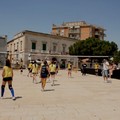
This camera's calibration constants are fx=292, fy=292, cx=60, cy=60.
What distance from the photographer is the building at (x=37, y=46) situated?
59312mm

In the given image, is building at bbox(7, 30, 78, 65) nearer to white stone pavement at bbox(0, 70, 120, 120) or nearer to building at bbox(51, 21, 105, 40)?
building at bbox(51, 21, 105, 40)

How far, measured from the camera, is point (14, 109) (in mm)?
9352

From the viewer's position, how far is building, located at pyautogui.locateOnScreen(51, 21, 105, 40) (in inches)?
3260

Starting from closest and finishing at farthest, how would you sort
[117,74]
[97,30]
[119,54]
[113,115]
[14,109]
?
[113,115] < [14,109] < [117,74] < [119,54] < [97,30]

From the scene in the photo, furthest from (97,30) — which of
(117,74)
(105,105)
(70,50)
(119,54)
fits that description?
(105,105)

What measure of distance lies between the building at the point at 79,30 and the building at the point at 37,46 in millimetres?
14598

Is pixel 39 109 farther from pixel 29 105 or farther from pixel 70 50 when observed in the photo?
pixel 70 50

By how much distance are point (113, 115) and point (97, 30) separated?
79198mm

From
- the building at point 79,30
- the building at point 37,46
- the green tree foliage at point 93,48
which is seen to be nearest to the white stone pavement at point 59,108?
the building at point 37,46

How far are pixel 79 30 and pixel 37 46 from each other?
24.2m

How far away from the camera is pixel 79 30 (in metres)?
82.8

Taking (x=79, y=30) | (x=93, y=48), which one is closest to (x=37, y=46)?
(x=93, y=48)

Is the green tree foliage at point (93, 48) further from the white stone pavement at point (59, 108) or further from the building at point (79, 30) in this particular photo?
the white stone pavement at point (59, 108)

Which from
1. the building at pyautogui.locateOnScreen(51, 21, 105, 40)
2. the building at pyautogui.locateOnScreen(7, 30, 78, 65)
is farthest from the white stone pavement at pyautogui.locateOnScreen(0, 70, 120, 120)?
the building at pyautogui.locateOnScreen(51, 21, 105, 40)
